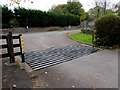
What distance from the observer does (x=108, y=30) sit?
6641 millimetres

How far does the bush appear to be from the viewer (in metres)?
6.57

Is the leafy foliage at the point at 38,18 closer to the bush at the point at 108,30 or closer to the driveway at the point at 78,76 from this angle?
the bush at the point at 108,30

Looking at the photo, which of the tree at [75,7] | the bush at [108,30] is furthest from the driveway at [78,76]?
the tree at [75,7]

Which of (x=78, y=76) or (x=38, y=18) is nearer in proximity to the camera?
(x=78, y=76)

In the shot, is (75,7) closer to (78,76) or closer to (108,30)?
(108,30)

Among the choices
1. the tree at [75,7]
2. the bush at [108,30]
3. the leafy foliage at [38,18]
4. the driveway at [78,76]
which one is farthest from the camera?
the tree at [75,7]

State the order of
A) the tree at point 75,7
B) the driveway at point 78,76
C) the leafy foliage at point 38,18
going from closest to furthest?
the driveway at point 78,76 < the leafy foliage at point 38,18 < the tree at point 75,7

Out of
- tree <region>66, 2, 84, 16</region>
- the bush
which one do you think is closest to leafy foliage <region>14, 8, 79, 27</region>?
tree <region>66, 2, 84, 16</region>

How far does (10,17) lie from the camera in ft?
61.2

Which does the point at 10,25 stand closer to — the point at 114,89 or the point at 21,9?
the point at 21,9

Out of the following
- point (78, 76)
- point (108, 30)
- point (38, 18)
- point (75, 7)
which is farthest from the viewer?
point (75, 7)

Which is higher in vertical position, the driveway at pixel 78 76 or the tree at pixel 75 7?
the tree at pixel 75 7

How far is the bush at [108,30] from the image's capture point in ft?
21.6

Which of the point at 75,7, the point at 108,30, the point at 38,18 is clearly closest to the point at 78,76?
the point at 108,30
